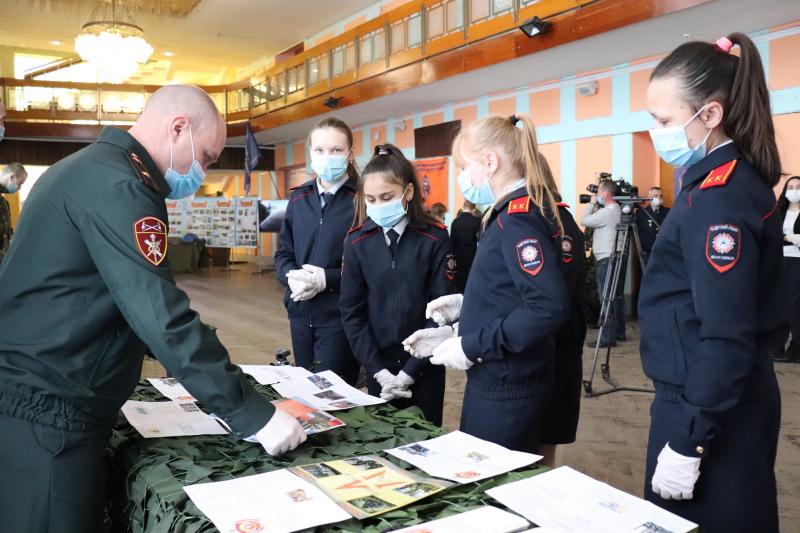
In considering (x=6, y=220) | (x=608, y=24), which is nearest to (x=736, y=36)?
(x=608, y=24)

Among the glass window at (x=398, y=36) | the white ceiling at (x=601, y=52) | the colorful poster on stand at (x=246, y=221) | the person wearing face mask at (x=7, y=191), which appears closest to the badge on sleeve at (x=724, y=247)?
the white ceiling at (x=601, y=52)

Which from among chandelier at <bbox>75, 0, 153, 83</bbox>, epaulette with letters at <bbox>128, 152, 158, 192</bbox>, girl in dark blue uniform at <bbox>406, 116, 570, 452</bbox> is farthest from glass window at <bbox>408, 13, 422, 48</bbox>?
epaulette with letters at <bbox>128, 152, 158, 192</bbox>

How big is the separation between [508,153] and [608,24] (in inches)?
207

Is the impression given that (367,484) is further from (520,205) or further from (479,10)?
(479,10)

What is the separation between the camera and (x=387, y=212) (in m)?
2.41

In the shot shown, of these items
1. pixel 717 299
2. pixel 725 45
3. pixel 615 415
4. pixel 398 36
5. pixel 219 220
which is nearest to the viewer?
pixel 717 299

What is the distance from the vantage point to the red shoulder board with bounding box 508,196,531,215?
5.93 feet

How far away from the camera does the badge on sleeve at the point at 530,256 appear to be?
5.73 feet

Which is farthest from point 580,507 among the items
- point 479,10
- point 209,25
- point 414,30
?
point 209,25

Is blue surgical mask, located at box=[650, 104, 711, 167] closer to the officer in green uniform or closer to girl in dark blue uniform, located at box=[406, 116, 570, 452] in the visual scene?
girl in dark blue uniform, located at box=[406, 116, 570, 452]

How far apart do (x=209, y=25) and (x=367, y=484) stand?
15201 millimetres

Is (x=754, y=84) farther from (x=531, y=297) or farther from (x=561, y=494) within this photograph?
(x=561, y=494)

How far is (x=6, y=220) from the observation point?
19.5ft

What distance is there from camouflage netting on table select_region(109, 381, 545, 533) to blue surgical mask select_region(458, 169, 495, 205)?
63 centimetres
